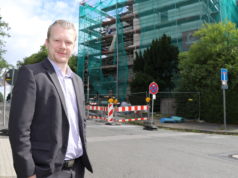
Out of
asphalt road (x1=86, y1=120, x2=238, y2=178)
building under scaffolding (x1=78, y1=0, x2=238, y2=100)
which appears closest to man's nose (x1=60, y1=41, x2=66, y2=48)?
asphalt road (x1=86, y1=120, x2=238, y2=178)

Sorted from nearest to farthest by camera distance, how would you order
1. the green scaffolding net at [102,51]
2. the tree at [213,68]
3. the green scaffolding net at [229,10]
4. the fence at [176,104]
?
the tree at [213,68] → the fence at [176,104] → the green scaffolding net at [229,10] → the green scaffolding net at [102,51]

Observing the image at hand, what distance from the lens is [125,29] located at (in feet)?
137

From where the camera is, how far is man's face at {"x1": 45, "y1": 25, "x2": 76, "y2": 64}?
1880 millimetres

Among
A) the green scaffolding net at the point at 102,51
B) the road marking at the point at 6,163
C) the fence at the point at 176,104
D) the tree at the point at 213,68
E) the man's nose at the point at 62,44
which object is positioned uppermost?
the green scaffolding net at the point at 102,51

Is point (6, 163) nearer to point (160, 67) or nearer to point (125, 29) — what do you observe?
point (160, 67)

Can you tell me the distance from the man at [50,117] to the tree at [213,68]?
1476 centimetres

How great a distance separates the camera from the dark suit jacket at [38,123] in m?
1.57

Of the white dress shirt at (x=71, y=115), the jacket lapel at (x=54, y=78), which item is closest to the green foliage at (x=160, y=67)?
the white dress shirt at (x=71, y=115)

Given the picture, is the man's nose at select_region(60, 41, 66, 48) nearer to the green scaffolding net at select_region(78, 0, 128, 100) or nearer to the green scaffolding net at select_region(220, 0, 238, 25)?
the green scaffolding net at select_region(220, 0, 238, 25)

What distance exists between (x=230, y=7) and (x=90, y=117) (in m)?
23.7

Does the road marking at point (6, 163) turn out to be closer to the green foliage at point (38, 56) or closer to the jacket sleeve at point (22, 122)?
the jacket sleeve at point (22, 122)

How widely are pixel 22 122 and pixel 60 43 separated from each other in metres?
0.68

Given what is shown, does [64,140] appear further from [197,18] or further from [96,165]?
[197,18]

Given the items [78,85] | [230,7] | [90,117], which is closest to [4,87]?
[90,117]
